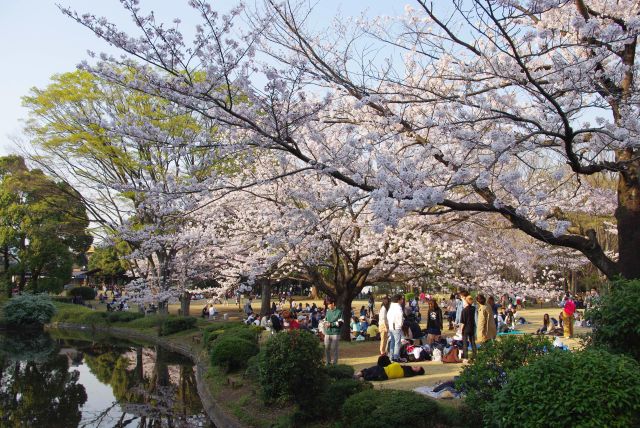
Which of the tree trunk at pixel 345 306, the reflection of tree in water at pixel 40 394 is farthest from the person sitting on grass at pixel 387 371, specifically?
the reflection of tree in water at pixel 40 394

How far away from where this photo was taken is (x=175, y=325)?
21.6m

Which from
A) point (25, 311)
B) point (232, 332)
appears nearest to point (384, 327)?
point (232, 332)

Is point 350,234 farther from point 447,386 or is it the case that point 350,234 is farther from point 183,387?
point 447,386

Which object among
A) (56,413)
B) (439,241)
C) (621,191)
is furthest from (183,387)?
(621,191)

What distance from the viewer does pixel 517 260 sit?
47.2ft

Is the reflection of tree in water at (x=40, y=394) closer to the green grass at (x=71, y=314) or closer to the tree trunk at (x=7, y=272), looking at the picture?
the green grass at (x=71, y=314)

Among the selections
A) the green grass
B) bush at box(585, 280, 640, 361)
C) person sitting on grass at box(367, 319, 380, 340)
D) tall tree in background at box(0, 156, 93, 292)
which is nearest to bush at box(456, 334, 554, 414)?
bush at box(585, 280, 640, 361)

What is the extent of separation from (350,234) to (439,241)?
242 centimetres

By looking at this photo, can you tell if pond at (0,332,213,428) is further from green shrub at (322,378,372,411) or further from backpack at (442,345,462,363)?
backpack at (442,345,462,363)

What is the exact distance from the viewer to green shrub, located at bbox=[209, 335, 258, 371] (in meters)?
Answer: 12.0

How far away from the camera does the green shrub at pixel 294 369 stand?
7832 mm

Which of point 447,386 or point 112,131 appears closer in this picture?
point 112,131

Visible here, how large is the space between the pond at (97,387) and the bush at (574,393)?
6.95 m

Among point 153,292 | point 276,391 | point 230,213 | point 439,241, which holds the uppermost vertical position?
point 230,213
